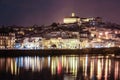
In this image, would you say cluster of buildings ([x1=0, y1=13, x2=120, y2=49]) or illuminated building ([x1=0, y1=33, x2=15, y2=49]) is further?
cluster of buildings ([x1=0, y1=13, x2=120, y2=49])

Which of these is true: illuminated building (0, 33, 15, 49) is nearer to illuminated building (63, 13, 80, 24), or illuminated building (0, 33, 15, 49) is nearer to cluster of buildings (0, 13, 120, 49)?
cluster of buildings (0, 13, 120, 49)

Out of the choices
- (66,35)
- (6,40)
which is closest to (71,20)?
(66,35)

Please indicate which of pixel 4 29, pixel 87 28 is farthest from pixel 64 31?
pixel 4 29

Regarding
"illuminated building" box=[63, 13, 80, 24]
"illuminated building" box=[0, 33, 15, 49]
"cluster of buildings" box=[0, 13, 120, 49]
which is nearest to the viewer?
"illuminated building" box=[0, 33, 15, 49]

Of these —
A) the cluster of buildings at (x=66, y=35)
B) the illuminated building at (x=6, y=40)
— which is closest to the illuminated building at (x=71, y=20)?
the cluster of buildings at (x=66, y=35)

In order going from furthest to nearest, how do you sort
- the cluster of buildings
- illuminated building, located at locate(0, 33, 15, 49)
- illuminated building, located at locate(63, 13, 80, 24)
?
illuminated building, located at locate(63, 13, 80, 24) < the cluster of buildings < illuminated building, located at locate(0, 33, 15, 49)

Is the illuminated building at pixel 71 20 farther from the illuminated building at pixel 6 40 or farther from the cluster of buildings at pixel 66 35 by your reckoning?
the illuminated building at pixel 6 40

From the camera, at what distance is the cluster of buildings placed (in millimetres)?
70188

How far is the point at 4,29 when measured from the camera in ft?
257

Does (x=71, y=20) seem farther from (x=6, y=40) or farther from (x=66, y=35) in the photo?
(x=6, y=40)

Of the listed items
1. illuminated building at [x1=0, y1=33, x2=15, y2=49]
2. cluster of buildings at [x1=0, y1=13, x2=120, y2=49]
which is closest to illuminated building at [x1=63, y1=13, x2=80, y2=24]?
cluster of buildings at [x1=0, y1=13, x2=120, y2=49]

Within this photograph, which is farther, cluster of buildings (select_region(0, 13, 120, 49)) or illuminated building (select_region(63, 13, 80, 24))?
illuminated building (select_region(63, 13, 80, 24))

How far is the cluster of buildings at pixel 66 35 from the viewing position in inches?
2763

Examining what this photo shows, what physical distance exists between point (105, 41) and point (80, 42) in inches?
222
